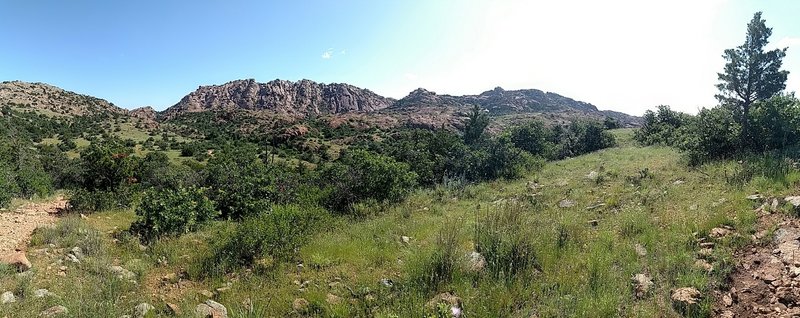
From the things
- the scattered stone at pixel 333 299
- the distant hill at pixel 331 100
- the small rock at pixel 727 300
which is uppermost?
the distant hill at pixel 331 100

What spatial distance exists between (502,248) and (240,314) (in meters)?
3.49

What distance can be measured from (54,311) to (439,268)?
4609 millimetres

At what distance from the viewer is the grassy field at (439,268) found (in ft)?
14.3

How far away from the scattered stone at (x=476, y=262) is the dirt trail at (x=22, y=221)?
25.6 ft

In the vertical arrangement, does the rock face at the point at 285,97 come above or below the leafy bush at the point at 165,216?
above

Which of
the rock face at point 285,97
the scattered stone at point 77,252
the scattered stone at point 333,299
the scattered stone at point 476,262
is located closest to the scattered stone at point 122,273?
the scattered stone at point 77,252

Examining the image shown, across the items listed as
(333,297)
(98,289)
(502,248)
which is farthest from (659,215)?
(98,289)

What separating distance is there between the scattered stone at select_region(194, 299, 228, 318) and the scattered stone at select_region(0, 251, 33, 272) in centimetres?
345

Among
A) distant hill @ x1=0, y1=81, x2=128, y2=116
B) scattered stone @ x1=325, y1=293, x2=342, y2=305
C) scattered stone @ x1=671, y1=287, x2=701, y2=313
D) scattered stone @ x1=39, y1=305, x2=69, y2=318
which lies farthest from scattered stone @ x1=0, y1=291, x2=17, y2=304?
distant hill @ x1=0, y1=81, x2=128, y2=116

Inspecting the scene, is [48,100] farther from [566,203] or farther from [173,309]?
[566,203]

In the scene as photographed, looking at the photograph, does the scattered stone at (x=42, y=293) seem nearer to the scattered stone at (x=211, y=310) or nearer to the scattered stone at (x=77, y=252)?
the scattered stone at (x=77, y=252)

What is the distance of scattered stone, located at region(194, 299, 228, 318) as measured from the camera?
4395 mm

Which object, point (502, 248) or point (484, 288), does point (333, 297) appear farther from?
point (502, 248)

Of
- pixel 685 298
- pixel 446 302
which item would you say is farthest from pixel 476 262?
pixel 685 298
